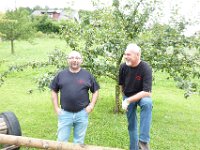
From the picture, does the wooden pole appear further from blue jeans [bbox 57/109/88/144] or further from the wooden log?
the wooden log

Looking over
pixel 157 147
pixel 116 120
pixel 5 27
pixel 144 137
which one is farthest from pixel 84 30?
pixel 5 27

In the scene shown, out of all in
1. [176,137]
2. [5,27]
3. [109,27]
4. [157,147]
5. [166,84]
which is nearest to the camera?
[157,147]

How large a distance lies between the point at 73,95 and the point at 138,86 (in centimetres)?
112

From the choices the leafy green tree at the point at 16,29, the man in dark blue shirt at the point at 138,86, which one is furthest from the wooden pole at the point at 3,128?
the leafy green tree at the point at 16,29

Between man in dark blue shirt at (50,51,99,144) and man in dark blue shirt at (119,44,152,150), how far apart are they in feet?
2.22

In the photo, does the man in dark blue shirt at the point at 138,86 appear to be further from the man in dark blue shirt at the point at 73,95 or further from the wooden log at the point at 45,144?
the wooden log at the point at 45,144

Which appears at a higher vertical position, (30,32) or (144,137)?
(30,32)

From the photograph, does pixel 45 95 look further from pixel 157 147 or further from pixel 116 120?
pixel 157 147

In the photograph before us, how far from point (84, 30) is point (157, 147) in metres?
3.61

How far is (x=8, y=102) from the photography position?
47.0 feet

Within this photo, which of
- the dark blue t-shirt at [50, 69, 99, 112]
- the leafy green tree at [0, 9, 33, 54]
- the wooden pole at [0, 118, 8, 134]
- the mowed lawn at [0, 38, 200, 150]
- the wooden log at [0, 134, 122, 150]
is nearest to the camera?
the wooden log at [0, 134, 122, 150]

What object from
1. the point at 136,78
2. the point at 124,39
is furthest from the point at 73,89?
the point at 124,39

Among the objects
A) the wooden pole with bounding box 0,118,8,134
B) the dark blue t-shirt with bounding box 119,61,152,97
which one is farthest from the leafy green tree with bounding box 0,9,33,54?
the dark blue t-shirt with bounding box 119,61,152,97

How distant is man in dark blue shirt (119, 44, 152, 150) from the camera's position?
20.9 ft
